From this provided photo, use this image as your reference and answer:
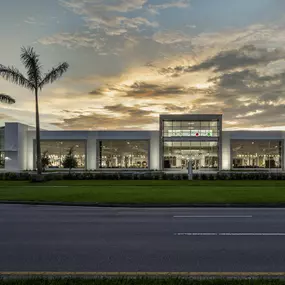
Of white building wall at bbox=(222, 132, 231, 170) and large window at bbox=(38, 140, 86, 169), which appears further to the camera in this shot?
large window at bbox=(38, 140, 86, 169)

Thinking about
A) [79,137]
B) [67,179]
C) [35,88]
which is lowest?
[67,179]

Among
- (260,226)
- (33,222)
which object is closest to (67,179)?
(33,222)

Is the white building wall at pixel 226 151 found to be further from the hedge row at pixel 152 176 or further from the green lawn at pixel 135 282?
Result: the green lawn at pixel 135 282

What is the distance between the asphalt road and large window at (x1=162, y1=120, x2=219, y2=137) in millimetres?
39664

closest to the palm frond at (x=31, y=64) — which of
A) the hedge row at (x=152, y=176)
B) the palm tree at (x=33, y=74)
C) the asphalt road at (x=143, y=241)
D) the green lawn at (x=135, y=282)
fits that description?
the palm tree at (x=33, y=74)

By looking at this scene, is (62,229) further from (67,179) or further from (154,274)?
(67,179)

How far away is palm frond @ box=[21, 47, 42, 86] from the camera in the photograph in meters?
30.4

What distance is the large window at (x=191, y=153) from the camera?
5256 centimetres

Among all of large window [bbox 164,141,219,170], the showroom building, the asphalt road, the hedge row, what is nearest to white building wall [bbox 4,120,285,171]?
the showroom building

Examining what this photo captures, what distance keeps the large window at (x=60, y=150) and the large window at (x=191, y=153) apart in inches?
510

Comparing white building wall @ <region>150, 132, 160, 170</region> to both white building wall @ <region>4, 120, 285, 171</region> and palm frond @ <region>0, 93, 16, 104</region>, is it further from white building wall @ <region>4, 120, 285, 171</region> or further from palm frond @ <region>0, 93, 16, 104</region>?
palm frond @ <region>0, 93, 16, 104</region>

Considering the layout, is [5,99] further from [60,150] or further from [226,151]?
[226,151]

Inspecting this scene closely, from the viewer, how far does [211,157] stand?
5266 cm

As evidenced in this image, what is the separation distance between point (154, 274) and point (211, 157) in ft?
157
